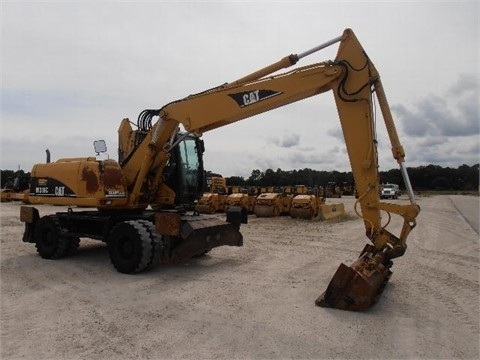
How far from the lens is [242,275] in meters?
7.82

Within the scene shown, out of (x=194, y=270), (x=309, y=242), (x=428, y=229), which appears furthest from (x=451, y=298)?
(x=428, y=229)

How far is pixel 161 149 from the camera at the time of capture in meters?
8.88

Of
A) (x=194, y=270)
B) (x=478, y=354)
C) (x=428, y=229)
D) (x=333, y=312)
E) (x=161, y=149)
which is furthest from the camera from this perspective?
(x=428, y=229)

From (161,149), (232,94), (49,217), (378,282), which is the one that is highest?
(232,94)

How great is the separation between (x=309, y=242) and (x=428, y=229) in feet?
20.5

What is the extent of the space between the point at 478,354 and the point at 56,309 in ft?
17.4

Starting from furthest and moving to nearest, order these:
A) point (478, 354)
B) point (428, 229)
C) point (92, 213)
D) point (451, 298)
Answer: point (428, 229) < point (92, 213) < point (451, 298) < point (478, 354)

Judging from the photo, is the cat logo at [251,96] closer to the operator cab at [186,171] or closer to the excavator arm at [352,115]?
the excavator arm at [352,115]

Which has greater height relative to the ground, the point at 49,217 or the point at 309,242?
the point at 49,217

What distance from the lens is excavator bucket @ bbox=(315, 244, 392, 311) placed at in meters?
5.64

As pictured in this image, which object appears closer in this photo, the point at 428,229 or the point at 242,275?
the point at 242,275

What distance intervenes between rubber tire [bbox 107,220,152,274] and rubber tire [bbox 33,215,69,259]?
178 centimetres

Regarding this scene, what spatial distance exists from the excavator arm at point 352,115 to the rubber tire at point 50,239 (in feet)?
14.8

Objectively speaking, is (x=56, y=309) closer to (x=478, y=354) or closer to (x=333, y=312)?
(x=333, y=312)
